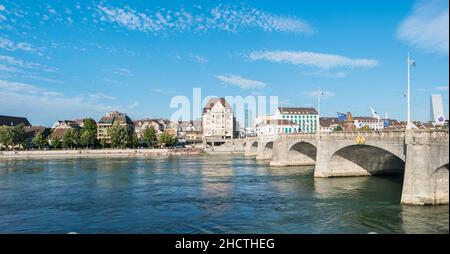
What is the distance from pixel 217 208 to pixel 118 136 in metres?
105

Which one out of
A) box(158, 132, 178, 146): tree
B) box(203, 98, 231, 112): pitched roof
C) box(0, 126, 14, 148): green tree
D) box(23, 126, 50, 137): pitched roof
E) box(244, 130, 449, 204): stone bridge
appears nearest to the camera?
box(244, 130, 449, 204): stone bridge

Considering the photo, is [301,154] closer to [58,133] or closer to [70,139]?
[70,139]

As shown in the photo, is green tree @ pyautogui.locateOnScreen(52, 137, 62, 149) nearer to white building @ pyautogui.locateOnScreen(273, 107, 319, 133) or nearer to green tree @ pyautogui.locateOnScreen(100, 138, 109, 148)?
green tree @ pyautogui.locateOnScreen(100, 138, 109, 148)

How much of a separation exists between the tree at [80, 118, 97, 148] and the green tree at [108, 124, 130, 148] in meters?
6.69

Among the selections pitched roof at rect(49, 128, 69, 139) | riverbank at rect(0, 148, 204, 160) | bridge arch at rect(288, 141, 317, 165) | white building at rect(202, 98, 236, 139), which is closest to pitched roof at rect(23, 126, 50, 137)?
pitched roof at rect(49, 128, 69, 139)

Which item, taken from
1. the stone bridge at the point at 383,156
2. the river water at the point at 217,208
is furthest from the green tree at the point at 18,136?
the river water at the point at 217,208

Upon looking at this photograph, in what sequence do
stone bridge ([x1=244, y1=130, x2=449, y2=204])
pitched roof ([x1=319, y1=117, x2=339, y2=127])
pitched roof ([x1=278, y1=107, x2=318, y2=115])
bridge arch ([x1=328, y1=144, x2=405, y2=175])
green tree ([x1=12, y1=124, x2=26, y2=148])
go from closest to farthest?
stone bridge ([x1=244, y1=130, x2=449, y2=204]) → bridge arch ([x1=328, y1=144, x2=405, y2=175]) → green tree ([x1=12, y1=124, x2=26, y2=148]) → pitched roof ([x1=278, y1=107, x2=318, y2=115]) → pitched roof ([x1=319, y1=117, x2=339, y2=127])

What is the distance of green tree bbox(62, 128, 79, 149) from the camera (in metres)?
127

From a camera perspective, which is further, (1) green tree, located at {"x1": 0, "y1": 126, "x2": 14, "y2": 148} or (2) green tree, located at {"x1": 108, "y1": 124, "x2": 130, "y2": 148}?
(2) green tree, located at {"x1": 108, "y1": 124, "x2": 130, "y2": 148}

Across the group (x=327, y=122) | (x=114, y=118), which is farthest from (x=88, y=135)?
(x=327, y=122)

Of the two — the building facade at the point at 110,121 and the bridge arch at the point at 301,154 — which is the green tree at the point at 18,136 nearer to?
the building facade at the point at 110,121

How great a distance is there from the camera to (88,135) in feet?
417
